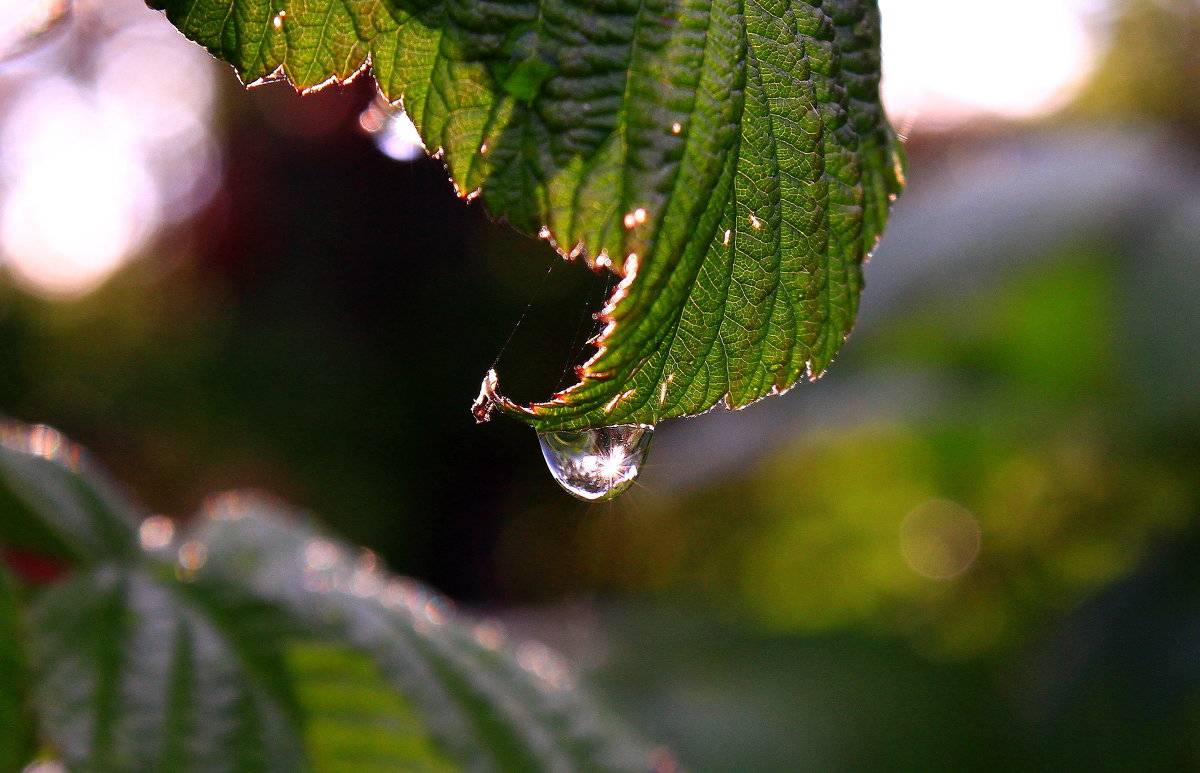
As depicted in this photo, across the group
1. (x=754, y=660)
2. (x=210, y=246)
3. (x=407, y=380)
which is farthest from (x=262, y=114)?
(x=754, y=660)

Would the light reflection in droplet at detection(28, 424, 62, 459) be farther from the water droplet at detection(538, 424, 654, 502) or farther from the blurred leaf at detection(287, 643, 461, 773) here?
the water droplet at detection(538, 424, 654, 502)

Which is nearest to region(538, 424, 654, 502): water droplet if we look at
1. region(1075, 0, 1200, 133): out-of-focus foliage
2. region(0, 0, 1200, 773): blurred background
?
region(0, 0, 1200, 773): blurred background

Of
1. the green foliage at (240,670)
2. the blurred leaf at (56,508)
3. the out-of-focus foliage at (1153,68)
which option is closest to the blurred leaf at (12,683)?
the green foliage at (240,670)

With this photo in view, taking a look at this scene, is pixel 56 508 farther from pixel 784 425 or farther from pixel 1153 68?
pixel 1153 68

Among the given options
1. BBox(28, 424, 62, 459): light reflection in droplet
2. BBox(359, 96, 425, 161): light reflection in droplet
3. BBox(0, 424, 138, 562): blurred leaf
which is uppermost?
BBox(359, 96, 425, 161): light reflection in droplet

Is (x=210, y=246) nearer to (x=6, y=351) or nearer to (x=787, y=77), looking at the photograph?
(x=6, y=351)

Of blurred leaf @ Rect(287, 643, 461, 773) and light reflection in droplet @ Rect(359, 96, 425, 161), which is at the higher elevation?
light reflection in droplet @ Rect(359, 96, 425, 161)

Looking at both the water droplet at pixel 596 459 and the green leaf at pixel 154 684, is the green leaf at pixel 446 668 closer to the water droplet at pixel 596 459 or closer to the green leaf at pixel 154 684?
the green leaf at pixel 154 684

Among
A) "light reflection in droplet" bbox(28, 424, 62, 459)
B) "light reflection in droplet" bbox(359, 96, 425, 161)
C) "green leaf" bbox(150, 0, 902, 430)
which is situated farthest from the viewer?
"light reflection in droplet" bbox(28, 424, 62, 459)
